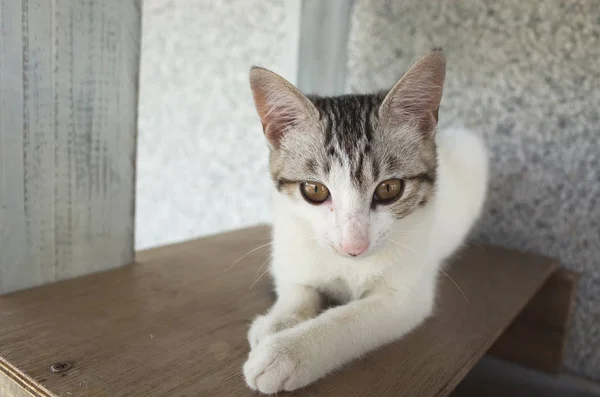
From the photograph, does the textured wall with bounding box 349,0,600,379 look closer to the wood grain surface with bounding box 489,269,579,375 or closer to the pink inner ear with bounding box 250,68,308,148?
the wood grain surface with bounding box 489,269,579,375

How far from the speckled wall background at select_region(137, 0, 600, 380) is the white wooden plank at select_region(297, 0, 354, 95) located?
4cm

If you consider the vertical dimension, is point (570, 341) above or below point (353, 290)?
below

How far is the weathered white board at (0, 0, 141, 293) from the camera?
89 centimetres

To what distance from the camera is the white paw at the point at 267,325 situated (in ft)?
2.65

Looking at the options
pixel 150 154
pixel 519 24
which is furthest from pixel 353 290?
pixel 150 154

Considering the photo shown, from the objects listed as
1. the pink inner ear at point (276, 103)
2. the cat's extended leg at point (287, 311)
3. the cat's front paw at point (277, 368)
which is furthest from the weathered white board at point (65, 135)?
the cat's front paw at point (277, 368)

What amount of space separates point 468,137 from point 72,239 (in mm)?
1090

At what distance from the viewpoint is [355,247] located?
77 cm

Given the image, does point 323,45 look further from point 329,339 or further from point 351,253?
point 329,339

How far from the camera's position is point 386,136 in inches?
35.8

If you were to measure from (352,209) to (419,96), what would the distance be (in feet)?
0.91

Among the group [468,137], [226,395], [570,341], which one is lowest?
[570,341]

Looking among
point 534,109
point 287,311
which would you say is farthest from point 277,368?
point 534,109

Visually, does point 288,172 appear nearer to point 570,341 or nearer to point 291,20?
point 291,20
